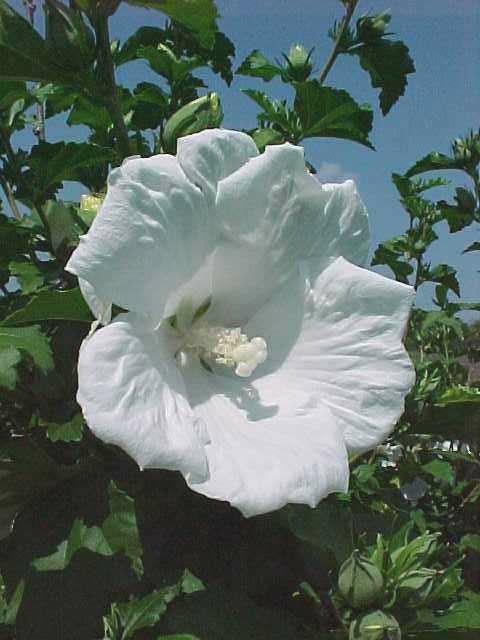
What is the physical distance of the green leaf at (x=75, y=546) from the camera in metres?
1.16

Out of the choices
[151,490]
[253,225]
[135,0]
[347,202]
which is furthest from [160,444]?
[135,0]

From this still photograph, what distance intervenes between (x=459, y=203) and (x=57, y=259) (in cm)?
173

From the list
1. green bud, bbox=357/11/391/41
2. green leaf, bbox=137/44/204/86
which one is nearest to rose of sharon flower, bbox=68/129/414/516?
green leaf, bbox=137/44/204/86

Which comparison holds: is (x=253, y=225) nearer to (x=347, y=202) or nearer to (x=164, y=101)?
(x=347, y=202)

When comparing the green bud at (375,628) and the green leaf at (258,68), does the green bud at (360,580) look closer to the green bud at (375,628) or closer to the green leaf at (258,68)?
the green bud at (375,628)

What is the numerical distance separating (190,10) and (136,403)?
22.3 inches

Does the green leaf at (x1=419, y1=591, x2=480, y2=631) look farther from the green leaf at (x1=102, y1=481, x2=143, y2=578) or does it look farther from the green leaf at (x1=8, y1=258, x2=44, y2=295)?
the green leaf at (x1=8, y1=258, x2=44, y2=295)

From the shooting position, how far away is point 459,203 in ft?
9.16

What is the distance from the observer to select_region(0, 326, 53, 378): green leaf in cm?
116

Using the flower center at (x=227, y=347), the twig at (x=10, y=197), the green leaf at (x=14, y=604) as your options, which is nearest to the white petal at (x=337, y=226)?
the flower center at (x=227, y=347)

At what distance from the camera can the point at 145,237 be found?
3.39 ft

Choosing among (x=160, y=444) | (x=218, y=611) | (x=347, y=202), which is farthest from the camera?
(x=347, y=202)

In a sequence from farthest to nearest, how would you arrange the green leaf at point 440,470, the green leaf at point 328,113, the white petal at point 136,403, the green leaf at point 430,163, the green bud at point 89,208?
the green leaf at point 430,163 < the green leaf at point 440,470 < the green leaf at point 328,113 < the green bud at point 89,208 < the white petal at point 136,403

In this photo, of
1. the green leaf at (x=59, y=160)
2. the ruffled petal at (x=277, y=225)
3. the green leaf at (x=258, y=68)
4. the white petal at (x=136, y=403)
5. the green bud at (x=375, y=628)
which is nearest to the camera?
the white petal at (x=136, y=403)
